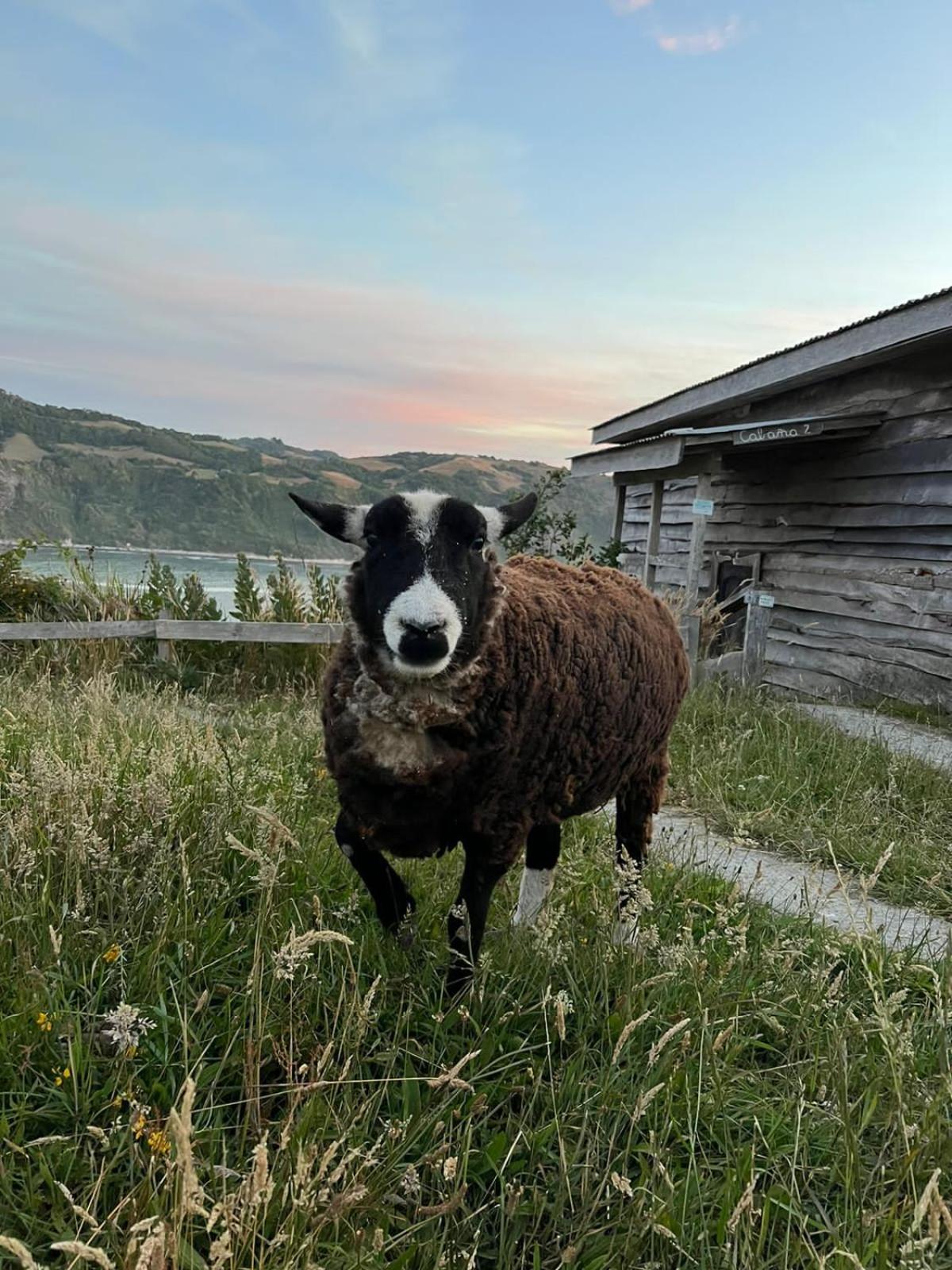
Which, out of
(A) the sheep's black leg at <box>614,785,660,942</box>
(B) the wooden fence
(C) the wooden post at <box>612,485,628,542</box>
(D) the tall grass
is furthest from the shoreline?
(C) the wooden post at <box>612,485,628,542</box>

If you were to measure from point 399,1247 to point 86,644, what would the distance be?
8.33 metres

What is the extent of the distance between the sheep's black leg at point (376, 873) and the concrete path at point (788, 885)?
1.54 metres

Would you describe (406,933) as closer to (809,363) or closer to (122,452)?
(809,363)

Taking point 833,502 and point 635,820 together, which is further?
point 833,502

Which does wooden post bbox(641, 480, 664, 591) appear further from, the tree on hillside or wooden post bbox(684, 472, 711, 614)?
wooden post bbox(684, 472, 711, 614)

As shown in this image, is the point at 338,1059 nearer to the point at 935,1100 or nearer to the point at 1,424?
the point at 935,1100

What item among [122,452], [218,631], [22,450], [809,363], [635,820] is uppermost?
[809,363]

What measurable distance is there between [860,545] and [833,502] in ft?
2.43

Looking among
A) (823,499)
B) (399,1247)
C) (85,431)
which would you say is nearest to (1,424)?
(85,431)

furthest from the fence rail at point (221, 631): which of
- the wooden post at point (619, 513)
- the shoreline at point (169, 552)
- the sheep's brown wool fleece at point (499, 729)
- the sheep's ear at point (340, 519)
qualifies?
the wooden post at point (619, 513)

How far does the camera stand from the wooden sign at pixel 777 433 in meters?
8.99

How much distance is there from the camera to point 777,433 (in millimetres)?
9211

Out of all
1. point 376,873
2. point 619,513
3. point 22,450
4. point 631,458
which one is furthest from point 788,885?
point 22,450

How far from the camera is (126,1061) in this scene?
1.85 meters
